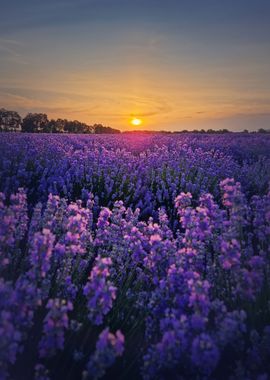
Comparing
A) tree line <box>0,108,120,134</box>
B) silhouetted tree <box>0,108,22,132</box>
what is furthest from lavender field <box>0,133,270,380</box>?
silhouetted tree <box>0,108,22,132</box>

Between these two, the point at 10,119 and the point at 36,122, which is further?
Answer: the point at 10,119

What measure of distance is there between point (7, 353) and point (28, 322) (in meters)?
0.25

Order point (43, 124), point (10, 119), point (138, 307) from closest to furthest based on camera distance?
1. point (138, 307)
2. point (43, 124)
3. point (10, 119)

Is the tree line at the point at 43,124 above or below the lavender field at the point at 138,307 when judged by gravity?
above

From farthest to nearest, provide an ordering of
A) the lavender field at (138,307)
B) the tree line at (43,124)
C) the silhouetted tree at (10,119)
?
1. the silhouetted tree at (10,119)
2. the tree line at (43,124)
3. the lavender field at (138,307)

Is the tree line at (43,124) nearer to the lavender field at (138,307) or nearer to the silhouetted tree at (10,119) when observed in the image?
the silhouetted tree at (10,119)

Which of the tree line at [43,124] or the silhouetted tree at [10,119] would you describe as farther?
the silhouetted tree at [10,119]

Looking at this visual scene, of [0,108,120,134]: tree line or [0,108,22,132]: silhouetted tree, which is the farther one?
[0,108,22,132]: silhouetted tree

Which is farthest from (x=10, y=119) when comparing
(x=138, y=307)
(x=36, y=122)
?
(x=138, y=307)

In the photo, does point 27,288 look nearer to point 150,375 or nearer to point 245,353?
point 150,375

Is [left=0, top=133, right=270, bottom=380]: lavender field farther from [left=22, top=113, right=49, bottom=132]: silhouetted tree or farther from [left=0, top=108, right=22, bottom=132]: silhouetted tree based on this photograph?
[left=0, top=108, right=22, bottom=132]: silhouetted tree

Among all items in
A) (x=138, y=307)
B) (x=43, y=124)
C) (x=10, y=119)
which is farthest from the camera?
(x=10, y=119)

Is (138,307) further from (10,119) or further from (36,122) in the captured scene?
(10,119)

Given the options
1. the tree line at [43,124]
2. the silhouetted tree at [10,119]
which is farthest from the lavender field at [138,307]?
the silhouetted tree at [10,119]
